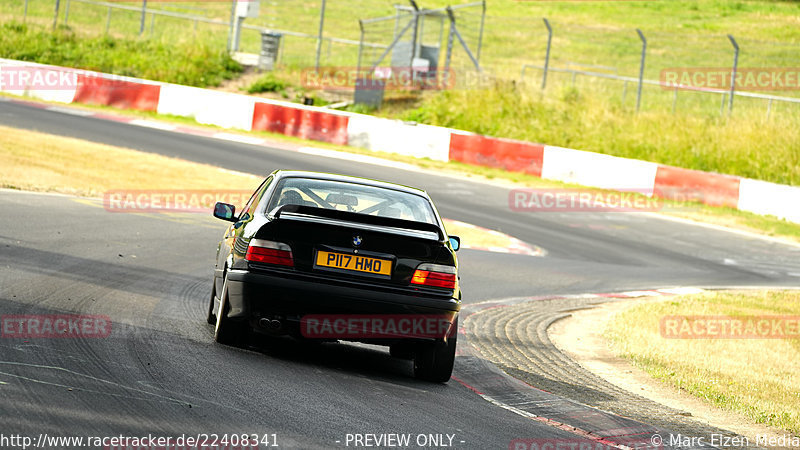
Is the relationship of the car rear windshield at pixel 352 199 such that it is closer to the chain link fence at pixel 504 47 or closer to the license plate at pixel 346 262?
the license plate at pixel 346 262

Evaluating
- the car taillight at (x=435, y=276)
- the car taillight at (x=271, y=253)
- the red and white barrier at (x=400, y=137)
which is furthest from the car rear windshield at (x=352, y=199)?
the red and white barrier at (x=400, y=137)

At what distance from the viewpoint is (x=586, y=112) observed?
84.8 ft

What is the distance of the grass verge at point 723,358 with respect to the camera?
7262mm

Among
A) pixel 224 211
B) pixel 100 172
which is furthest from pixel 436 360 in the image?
pixel 100 172

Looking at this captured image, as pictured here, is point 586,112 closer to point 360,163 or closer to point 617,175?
point 617,175

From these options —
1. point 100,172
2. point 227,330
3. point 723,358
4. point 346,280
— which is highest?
point 346,280

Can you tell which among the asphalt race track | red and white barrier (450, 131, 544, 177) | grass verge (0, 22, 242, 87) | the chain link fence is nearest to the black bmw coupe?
the asphalt race track

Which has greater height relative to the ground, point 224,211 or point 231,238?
point 224,211

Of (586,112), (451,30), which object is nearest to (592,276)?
(586,112)

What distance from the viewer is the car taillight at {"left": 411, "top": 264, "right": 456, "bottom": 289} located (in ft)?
21.4

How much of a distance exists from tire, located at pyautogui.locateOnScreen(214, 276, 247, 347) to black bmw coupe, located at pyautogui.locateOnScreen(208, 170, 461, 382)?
6 centimetres

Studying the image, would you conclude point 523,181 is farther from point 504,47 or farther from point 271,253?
point 504,47

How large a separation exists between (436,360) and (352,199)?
1.36 metres

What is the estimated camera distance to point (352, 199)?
7.31m
